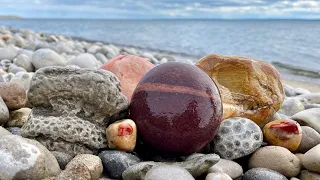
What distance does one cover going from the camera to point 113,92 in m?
3.29

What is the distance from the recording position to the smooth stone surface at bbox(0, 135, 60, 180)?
107 inches

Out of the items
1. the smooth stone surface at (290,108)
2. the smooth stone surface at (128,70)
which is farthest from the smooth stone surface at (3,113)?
the smooth stone surface at (290,108)

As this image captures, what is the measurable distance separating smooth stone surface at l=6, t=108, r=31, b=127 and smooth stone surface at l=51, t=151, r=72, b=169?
0.89 meters

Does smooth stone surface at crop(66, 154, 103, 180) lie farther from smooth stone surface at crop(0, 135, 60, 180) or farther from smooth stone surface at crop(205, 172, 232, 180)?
smooth stone surface at crop(205, 172, 232, 180)

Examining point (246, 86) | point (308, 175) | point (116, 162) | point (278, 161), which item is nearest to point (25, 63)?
point (246, 86)

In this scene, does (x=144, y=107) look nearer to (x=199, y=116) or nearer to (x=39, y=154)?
(x=199, y=116)

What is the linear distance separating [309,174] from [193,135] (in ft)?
3.54

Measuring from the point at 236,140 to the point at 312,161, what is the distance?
2.06 feet

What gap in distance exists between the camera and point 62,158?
3.10 m

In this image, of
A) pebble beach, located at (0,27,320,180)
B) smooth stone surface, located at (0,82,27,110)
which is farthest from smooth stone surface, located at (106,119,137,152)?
smooth stone surface, located at (0,82,27,110)

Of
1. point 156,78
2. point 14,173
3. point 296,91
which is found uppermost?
point 156,78

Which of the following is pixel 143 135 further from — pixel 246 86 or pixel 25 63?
pixel 25 63

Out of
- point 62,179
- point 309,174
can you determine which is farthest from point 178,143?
point 309,174

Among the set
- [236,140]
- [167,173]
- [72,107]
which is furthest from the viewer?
[236,140]
